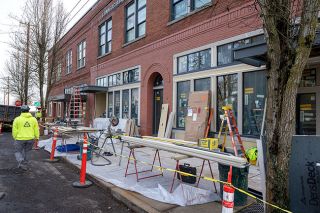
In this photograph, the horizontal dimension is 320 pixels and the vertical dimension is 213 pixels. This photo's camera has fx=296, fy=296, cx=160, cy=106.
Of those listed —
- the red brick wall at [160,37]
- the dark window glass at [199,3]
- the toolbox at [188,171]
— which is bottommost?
the toolbox at [188,171]

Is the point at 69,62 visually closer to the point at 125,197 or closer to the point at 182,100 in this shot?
the point at 182,100

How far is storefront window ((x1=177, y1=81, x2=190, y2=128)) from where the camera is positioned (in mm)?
12367

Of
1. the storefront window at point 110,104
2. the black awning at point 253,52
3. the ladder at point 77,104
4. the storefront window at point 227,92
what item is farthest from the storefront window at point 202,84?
the ladder at point 77,104

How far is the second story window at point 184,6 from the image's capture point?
12.1 m

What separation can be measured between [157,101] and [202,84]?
154 inches

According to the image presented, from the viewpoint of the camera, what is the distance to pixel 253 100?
377 inches

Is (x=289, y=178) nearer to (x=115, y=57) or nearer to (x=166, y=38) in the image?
(x=166, y=38)

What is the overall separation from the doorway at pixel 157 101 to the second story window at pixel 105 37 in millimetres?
6612

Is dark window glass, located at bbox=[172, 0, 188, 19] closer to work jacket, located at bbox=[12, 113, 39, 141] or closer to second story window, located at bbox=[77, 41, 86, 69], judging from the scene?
work jacket, located at bbox=[12, 113, 39, 141]

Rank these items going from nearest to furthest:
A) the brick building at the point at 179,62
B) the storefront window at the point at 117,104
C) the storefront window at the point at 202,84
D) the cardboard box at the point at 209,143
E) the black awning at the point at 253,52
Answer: the black awning at the point at 253,52
the brick building at the point at 179,62
the cardboard box at the point at 209,143
the storefront window at the point at 202,84
the storefront window at the point at 117,104

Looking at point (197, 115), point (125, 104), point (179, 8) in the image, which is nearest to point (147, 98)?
point (125, 104)

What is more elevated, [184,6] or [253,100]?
[184,6]

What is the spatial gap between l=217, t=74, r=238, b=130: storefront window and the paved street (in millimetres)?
5535

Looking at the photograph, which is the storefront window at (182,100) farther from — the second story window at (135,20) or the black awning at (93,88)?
the black awning at (93,88)
